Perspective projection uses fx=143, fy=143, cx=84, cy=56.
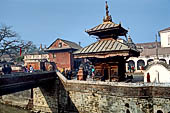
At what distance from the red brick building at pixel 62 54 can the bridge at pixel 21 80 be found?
55.8ft

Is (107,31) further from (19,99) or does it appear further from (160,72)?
(19,99)

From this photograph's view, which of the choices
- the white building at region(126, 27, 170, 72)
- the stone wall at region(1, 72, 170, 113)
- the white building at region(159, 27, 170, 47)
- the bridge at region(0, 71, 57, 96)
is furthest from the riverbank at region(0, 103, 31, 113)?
the white building at region(159, 27, 170, 47)

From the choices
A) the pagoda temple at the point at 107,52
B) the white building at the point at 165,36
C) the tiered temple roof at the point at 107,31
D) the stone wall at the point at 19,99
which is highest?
the white building at the point at 165,36

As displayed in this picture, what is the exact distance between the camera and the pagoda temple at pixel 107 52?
12.4 m

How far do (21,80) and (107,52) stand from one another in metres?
8.15

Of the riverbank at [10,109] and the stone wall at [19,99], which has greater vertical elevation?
the stone wall at [19,99]

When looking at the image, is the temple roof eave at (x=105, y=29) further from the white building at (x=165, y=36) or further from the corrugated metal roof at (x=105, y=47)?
the white building at (x=165, y=36)

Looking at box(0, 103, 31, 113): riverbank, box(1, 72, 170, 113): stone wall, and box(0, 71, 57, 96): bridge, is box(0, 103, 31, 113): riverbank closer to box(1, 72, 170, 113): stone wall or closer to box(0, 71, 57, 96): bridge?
box(1, 72, 170, 113): stone wall

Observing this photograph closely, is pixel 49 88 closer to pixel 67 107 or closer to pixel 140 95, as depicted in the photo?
pixel 67 107

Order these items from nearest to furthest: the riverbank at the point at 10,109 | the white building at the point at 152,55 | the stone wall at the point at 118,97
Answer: the stone wall at the point at 118,97
the riverbank at the point at 10,109
the white building at the point at 152,55

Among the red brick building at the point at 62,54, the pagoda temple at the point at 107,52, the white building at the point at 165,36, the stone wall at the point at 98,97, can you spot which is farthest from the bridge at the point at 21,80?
the white building at the point at 165,36

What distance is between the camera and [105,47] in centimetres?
1293

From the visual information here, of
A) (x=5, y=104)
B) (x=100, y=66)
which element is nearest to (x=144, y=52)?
(x=100, y=66)

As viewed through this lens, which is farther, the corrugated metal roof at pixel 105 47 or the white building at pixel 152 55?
the white building at pixel 152 55
